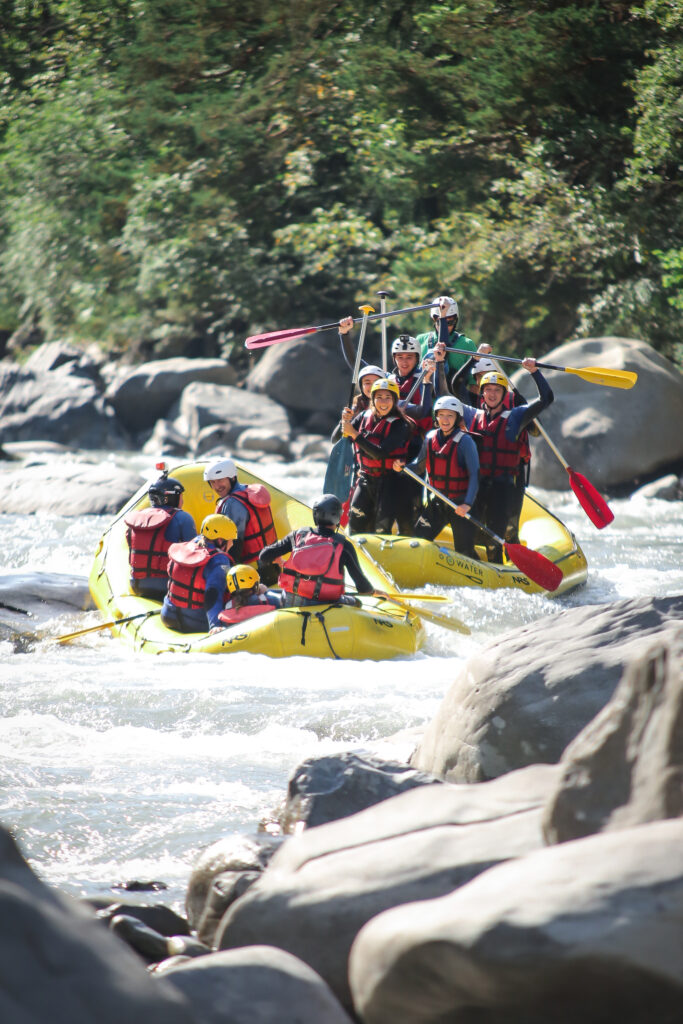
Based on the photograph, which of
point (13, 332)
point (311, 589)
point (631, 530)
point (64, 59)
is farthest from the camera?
point (13, 332)

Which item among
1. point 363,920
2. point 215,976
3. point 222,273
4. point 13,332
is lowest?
point 13,332

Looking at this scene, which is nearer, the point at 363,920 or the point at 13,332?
the point at 363,920

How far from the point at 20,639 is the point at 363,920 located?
4805mm

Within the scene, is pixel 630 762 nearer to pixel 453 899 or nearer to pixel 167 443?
pixel 453 899

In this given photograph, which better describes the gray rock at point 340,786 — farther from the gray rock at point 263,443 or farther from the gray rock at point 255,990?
the gray rock at point 263,443

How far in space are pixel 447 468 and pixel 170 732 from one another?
3550mm

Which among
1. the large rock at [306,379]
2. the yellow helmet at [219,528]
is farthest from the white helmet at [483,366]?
the large rock at [306,379]

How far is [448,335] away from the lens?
8.74 meters

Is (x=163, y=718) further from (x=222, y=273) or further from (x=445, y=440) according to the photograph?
(x=222, y=273)

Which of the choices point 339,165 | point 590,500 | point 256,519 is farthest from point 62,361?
point 256,519

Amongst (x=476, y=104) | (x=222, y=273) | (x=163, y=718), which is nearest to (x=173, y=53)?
(x=222, y=273)

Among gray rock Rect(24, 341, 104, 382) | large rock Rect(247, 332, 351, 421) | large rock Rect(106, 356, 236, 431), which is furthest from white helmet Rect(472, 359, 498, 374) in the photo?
gray rock Rect(24, 341, 104, 382)

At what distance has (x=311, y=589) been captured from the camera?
638 centimetres

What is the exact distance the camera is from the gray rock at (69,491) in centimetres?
1130
